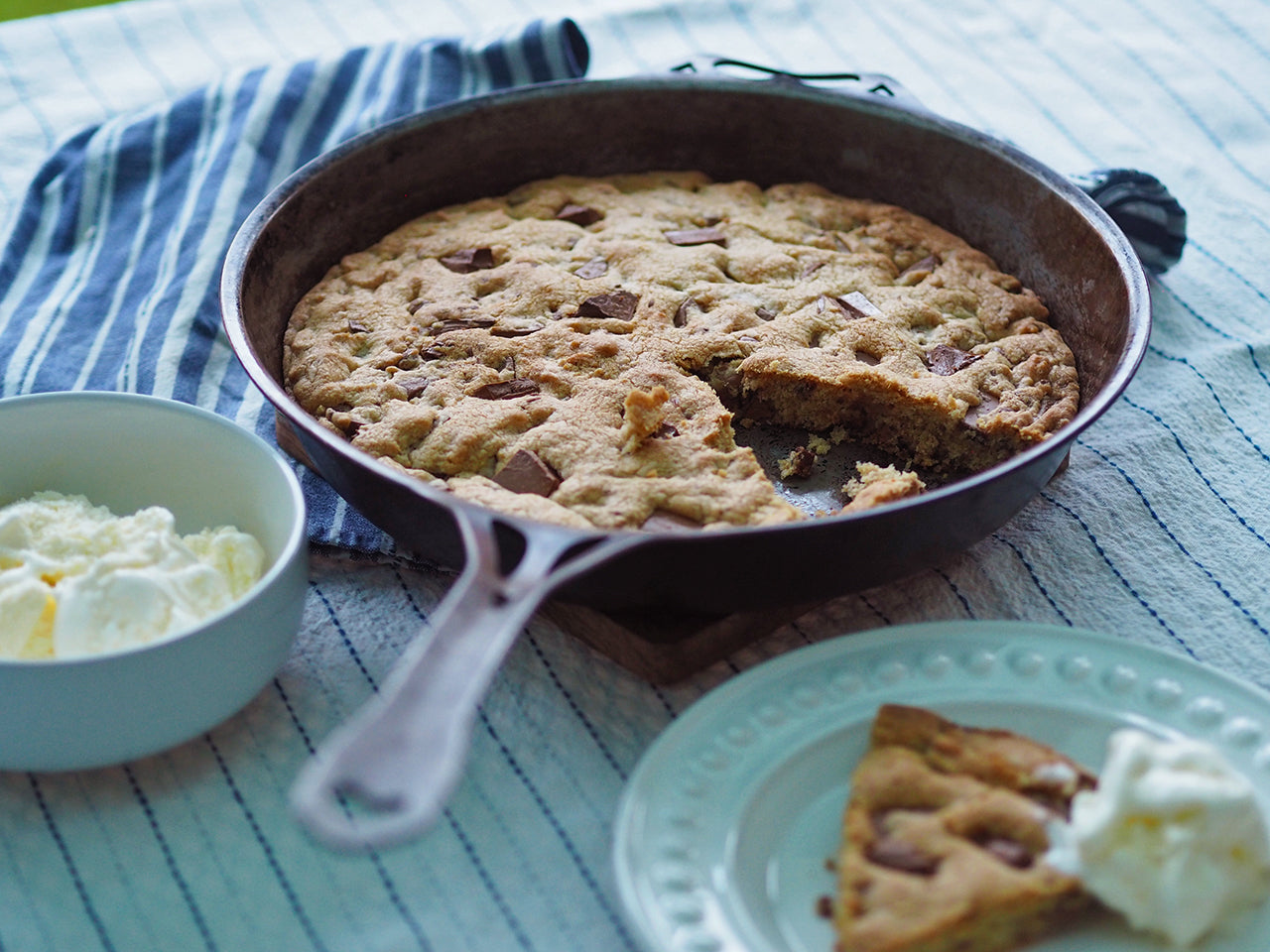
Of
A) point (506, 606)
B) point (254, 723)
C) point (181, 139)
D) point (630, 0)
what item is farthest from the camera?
point (630, 0)

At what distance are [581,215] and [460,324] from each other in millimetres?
507

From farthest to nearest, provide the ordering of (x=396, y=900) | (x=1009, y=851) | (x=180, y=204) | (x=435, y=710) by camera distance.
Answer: (x=180, y=204) → (x=396, y=900) → (x=1009, y=851) → (x=435, y=710)

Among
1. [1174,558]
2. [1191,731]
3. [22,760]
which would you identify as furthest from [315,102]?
[1191,731]

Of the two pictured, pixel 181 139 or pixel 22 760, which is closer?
pixel 22 760

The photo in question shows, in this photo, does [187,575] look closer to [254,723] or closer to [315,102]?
[254,723]

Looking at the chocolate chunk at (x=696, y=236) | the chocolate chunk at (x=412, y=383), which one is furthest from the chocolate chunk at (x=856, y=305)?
the chocolate chunk at (x=412, y=383)

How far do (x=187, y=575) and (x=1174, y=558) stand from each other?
1627mm

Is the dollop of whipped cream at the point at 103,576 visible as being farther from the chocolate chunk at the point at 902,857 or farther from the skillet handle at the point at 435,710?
the chocolate chunk at the point at 902,857

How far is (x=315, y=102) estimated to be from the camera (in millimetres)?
3309

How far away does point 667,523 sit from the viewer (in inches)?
76.3

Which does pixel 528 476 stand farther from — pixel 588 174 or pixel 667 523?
pixel 588 174

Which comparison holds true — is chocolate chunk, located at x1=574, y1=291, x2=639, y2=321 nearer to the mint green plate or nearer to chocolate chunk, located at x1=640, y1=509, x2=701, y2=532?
chocolate chunk, located at x1=640, y1=509, x2=701, y2=532

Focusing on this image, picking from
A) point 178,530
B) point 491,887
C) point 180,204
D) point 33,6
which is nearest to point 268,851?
point 491,887

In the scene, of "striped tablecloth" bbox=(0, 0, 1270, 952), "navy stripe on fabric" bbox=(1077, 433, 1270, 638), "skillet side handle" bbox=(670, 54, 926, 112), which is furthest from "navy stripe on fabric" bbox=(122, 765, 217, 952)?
"skillet side handle" bbox=(670, 54, 926, 112)
